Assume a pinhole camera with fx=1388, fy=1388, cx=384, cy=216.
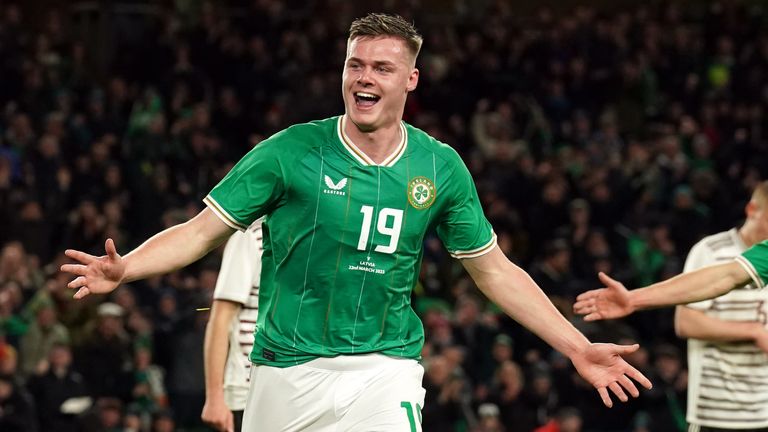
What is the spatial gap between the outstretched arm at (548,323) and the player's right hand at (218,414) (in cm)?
183

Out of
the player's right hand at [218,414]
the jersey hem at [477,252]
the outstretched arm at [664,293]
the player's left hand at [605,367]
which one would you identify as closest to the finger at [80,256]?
the jersey hem at [477,252]

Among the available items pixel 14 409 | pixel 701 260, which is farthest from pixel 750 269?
pixel 14 409

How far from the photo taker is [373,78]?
5.50m

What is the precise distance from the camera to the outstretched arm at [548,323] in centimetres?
555

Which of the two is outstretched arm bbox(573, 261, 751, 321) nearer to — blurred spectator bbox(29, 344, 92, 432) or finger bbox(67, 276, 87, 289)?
finger bbox(67, 276, 87, 289)

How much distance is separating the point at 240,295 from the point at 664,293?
2143mm

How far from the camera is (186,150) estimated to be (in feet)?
54.4

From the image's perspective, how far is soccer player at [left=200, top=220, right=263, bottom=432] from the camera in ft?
23.4

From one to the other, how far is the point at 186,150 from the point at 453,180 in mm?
11162

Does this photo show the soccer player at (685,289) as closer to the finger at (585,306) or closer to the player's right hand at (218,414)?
the finger at (585,306)

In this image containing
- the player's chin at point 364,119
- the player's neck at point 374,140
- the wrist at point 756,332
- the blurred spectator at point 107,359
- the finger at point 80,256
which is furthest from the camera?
the blurred spectator at point 107,359

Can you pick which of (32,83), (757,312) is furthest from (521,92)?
(757,312)

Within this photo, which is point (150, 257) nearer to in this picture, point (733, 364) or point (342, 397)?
point (342, 397)

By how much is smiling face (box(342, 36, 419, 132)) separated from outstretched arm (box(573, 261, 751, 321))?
55.9 inches
